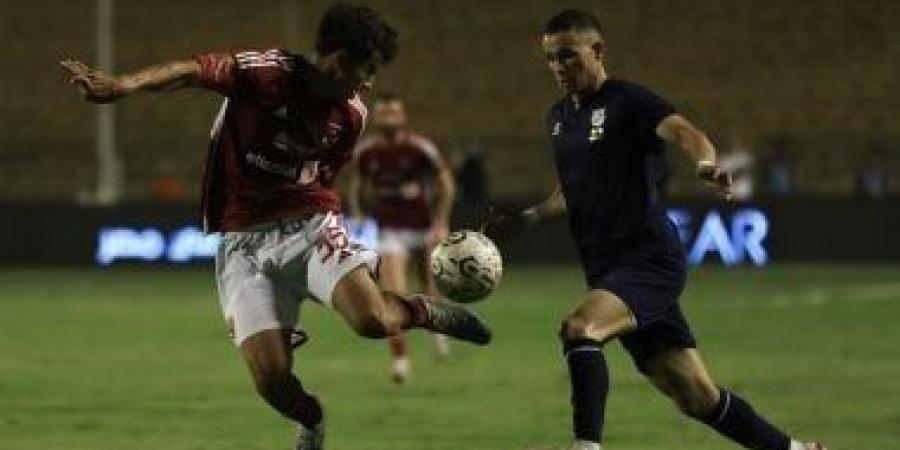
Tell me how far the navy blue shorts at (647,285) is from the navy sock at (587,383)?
25 centimetres

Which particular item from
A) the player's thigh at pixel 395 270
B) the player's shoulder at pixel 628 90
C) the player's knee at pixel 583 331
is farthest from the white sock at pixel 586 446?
the player's thigh at pixel 395 270

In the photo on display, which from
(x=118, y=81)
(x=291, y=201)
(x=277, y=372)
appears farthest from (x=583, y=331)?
(x=118, y=81)

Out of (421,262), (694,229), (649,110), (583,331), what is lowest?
(694,229)

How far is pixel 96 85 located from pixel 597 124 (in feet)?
7.86

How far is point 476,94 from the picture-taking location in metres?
40.7

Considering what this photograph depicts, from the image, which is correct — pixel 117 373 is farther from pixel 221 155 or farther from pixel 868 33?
pixel 868 33

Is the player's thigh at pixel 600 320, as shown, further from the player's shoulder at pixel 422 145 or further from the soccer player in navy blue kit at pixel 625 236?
the player's shoulder at pixel 422 145

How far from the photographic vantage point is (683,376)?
905 centimetres

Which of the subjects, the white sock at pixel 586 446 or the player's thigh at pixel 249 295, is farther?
the player's thigh at pixel 249 295

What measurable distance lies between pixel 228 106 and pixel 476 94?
104ft

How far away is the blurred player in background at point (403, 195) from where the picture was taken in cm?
1719

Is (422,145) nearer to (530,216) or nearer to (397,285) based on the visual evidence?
(397,285)

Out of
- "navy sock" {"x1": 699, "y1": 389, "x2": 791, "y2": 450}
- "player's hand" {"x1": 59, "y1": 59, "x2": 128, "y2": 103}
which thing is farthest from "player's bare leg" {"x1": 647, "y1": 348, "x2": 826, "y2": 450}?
"player's hand" {"x1": 59, "y1": 59, "x2": 128, "y2": 103}

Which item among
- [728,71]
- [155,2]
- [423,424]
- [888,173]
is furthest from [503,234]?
[155,2]
